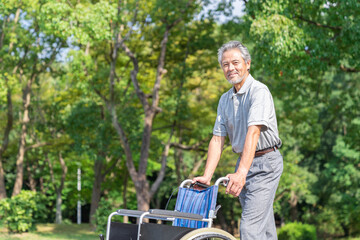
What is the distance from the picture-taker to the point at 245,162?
10.4 feet

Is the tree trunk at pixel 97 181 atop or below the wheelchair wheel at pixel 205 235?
below

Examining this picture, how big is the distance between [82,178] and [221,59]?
2971 cm

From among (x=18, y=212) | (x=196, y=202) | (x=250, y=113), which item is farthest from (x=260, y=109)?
(x=18, y=212)

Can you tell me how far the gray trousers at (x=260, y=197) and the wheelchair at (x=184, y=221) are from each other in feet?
0.47

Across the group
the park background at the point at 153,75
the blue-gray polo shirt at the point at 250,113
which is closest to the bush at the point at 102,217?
A: the park background at the point at 153,75

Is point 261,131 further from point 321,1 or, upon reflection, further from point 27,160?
point 27,160

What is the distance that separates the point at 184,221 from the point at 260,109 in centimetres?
90

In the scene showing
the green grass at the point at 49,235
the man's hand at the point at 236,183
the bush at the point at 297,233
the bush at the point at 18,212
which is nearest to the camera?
the man's hand at the point at 236,183

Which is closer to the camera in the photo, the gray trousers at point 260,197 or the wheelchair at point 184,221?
the wheelchair at point 184,221

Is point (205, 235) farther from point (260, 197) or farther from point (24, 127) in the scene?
point (24, 127)

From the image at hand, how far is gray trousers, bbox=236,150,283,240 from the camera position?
3234mm

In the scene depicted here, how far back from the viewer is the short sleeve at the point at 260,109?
3240 mm

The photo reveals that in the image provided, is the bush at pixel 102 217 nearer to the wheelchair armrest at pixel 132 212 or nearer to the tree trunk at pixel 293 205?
the wheelchair armrest at pixel 132 212

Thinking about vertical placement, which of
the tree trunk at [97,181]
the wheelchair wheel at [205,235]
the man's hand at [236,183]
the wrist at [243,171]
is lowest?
the tree trunk at [97,181]
